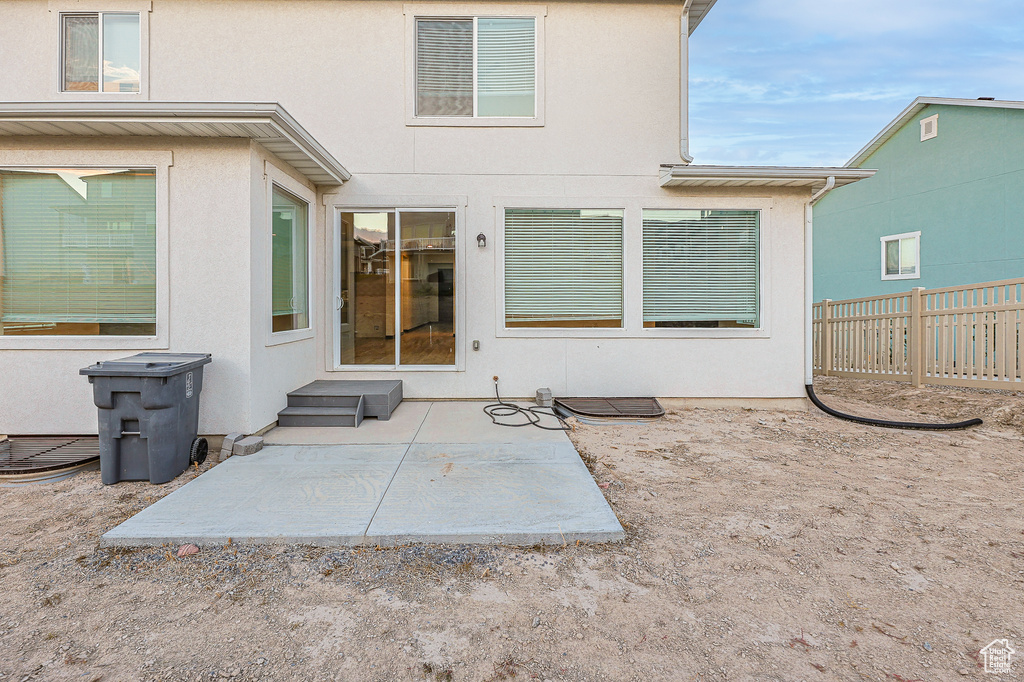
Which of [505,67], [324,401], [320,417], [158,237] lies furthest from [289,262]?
[505,67]

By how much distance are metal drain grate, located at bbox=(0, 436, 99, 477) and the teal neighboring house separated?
45.0ft

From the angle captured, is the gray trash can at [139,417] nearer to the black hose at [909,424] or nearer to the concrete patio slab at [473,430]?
the concrete patio slab at [473,430]

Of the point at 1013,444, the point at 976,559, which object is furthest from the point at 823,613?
the point at 1013,444

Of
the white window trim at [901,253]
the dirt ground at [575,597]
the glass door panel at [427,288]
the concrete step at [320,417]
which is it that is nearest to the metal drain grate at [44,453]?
the dirt ground at [575,597]

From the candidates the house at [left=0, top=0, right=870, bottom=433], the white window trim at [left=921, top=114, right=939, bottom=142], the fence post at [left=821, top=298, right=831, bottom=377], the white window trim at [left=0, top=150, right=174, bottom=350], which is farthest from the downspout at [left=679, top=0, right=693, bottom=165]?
the white window trim at [left=921, top=114, right=939, bottom=142]

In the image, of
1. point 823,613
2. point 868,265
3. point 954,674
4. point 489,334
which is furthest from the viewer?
point 868,265

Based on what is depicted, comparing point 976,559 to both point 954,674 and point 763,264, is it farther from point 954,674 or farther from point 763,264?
point 763,264

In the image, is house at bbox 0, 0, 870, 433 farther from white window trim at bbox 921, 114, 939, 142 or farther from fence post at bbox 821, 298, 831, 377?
white window trim at bbox 921, 114, 939, 142

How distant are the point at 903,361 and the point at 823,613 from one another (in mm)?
7225

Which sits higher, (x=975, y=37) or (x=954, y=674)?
(x=975, y=37)

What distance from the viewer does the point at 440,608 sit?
207 cm

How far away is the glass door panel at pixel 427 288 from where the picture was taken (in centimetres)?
596

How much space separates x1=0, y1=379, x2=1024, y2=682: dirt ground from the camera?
175 cm

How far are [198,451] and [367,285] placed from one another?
106 inches
